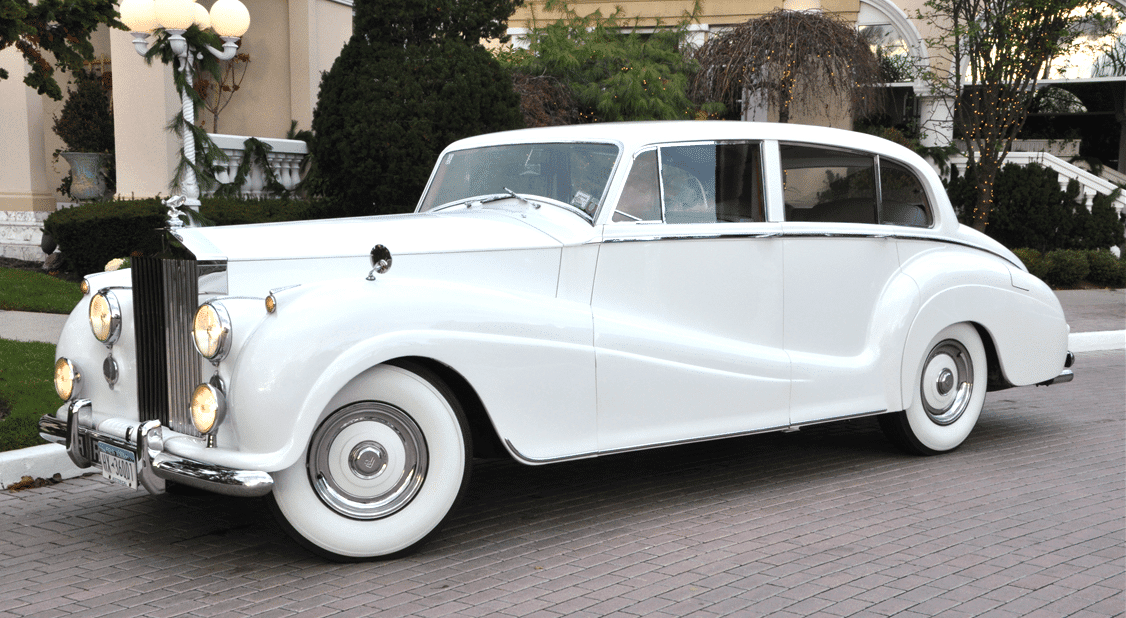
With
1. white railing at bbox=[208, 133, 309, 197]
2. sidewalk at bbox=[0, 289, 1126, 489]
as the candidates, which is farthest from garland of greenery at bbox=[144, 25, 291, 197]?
sidewalk at bbox=[0, 289, 1126, 489]

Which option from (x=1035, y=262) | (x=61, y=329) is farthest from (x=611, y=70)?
(x=61, y=329)

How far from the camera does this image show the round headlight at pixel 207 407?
376cm

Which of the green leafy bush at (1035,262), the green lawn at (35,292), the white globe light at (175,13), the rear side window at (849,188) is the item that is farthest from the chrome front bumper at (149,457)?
the green leafy bush at (1035,262)

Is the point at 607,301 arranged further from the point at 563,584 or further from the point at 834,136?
the point at 834,136

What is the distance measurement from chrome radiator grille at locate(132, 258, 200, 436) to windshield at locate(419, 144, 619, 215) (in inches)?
63.3

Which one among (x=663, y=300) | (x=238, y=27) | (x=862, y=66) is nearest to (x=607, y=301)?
(x=663, y=300)

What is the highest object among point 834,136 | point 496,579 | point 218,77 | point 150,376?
point 218,77

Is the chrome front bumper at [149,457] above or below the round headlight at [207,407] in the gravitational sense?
below

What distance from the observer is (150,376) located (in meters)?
4.21

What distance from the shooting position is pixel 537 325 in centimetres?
431

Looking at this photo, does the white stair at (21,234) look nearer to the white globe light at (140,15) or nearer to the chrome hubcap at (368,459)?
the white globe light at (140,15)

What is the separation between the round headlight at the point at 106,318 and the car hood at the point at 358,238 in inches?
18.7

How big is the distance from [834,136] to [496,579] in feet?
10.1

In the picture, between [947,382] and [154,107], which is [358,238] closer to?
[947,382]
